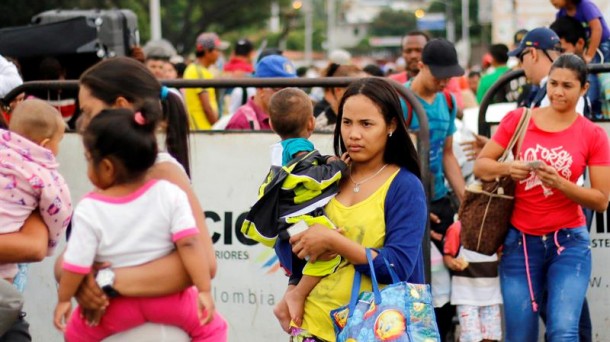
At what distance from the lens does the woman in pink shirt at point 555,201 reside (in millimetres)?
6629

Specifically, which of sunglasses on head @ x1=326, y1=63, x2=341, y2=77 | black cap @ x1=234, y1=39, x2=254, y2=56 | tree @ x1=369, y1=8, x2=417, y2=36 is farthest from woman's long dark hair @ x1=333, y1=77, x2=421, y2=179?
tree @ x1=369, y1=8, x2=417, y2=36

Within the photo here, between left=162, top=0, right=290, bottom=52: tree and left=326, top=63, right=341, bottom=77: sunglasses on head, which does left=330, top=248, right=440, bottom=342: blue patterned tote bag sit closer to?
left=326, top=63, right=341, bottom=77: sunglasses on head

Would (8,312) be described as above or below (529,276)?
above

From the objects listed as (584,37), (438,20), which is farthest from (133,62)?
(438,20)

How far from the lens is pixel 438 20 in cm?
11588

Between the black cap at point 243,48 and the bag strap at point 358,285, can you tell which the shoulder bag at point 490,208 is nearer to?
the bag strap at point 358,285

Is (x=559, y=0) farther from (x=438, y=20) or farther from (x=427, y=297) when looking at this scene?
(x=438, y=20)

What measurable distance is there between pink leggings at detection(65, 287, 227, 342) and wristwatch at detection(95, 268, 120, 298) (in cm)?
7

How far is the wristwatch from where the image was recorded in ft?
13.9

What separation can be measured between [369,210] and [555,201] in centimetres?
213

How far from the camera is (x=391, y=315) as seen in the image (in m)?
4.68

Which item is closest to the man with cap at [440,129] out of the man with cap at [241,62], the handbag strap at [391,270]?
the handbag strap at [391,270]

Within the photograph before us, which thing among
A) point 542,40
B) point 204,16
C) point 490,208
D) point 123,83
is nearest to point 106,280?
point 123,83

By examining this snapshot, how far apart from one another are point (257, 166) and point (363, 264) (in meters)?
2.93
